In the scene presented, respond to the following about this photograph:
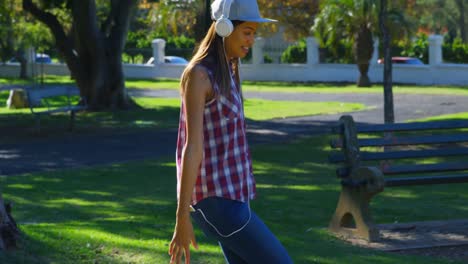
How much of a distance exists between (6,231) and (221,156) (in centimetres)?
297

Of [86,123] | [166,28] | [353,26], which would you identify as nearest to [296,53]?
[166,28]

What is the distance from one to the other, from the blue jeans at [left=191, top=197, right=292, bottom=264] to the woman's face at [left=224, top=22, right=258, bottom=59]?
616 millimetres

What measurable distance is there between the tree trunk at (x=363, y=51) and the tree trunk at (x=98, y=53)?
12.7 metres

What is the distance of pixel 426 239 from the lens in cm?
759

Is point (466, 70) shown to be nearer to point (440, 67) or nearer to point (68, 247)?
point (440, 67)

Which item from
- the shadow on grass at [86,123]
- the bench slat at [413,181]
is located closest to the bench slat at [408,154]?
the bench slat at [413,181]

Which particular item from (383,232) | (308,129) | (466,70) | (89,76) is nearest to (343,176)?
(383,232)

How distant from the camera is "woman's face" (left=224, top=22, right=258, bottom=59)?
12.6ft

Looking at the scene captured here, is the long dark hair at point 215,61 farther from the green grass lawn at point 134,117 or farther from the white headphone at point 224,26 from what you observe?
the green grass lawn at point 134,117

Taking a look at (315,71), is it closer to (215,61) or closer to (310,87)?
(310,87)

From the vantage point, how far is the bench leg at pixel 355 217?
7566 mm

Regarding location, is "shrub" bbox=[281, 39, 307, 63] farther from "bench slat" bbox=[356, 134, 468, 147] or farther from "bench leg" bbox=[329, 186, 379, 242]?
"bench leg" bbox=[329, 186, 379, 242]

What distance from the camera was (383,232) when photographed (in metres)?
7.93

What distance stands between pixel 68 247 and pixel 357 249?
7.07 feet
